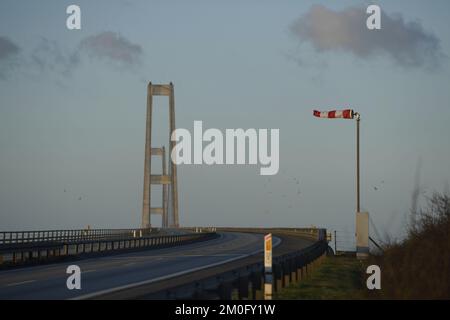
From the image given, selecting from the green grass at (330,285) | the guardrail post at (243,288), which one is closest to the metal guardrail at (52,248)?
the green grass at (330,285)

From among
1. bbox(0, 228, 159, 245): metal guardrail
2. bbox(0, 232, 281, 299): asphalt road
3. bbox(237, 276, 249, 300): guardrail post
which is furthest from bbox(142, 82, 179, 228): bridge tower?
bbox(237, 276, 249, 300): guardrail post

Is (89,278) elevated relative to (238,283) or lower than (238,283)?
lower

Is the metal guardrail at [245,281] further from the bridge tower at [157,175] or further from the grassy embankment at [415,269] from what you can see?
the bridge tower at [157,175]

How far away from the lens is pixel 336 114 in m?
39.5

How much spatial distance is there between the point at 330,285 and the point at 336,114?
14981mm

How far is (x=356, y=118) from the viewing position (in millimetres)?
38812

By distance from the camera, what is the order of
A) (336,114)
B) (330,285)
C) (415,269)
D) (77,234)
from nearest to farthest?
(415,269) < (330,285) < (336,114) < (77,234)

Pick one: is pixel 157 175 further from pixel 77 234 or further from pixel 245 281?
pixel 245 281

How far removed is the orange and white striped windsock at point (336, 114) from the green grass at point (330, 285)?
7086mm

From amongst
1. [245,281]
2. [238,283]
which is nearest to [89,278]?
[245,281]

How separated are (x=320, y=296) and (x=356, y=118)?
17897mm

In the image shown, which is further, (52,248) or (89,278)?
(52,248)

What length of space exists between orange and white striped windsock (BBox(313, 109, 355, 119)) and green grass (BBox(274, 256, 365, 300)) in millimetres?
7086
